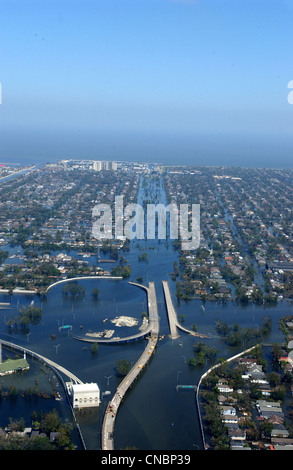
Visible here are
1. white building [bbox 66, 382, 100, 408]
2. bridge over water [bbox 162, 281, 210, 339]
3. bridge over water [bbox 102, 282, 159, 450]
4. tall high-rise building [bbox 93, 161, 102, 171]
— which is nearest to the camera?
bridge over water [bbox 102, 282, 159, 450]

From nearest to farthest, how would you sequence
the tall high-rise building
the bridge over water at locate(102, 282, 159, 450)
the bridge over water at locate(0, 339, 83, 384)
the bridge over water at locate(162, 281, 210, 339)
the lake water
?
the bridge over water at locate(102, 282, 159, 450)
the lake water
the bridge over water at locate(0, 339, 83, 384)
the bridge over water at locate(162, 281, 210, 339)
the tall high-rise building

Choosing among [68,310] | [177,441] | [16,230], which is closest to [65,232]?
[16,230]

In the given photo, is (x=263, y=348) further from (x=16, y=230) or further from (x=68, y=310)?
(x=16, y=230)

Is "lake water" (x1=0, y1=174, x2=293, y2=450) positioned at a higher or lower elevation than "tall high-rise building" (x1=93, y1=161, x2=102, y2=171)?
lower

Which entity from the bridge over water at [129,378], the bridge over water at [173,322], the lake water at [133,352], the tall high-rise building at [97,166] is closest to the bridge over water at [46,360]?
the lake water at [133,352]

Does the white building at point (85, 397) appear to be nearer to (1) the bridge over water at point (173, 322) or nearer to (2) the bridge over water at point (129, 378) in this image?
(2) the bridge over water at point (129, 378)

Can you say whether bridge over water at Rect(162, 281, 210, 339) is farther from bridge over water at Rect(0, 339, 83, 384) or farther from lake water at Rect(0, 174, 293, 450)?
bridge over water at Rect(0, 339, 83, 384)

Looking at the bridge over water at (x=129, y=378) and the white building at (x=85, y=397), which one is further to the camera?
the white building at (x=85, y=397)

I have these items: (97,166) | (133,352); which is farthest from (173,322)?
(97,166)

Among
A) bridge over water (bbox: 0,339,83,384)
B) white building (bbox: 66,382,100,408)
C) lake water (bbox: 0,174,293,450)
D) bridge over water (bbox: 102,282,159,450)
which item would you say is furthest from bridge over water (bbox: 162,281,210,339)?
white building (bbox: 66,382,100,408)
